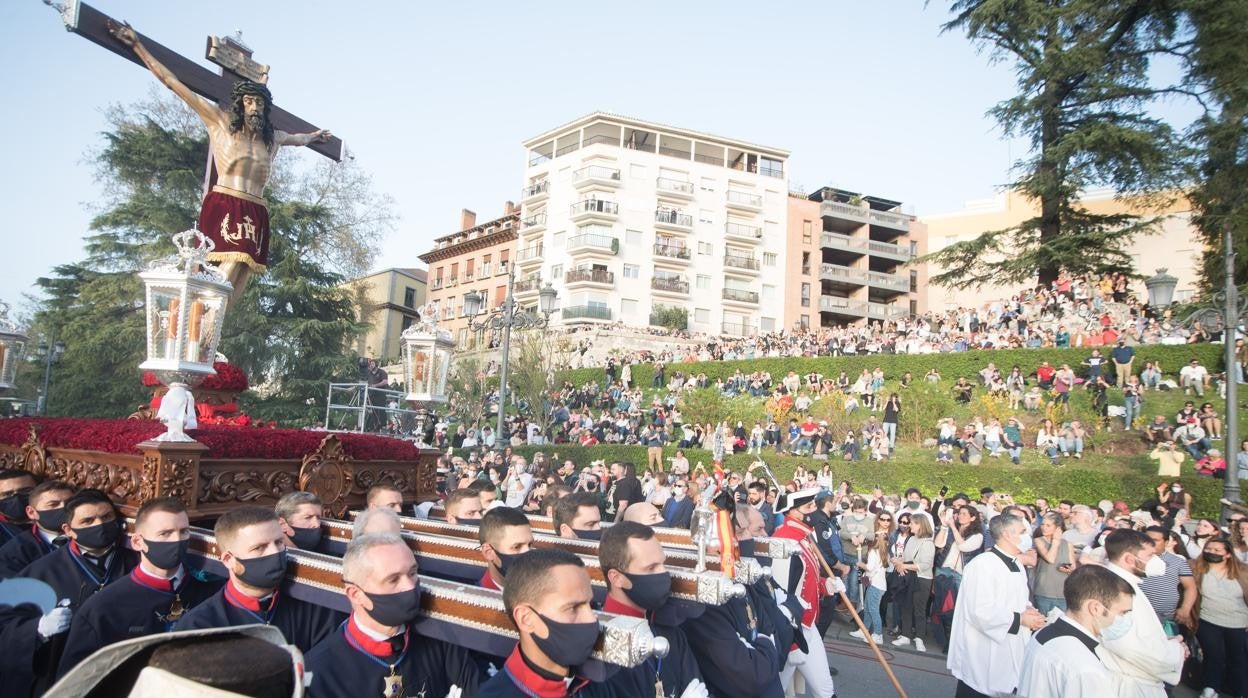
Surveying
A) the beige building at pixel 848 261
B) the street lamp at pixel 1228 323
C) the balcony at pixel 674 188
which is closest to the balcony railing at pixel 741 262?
the beige building at pixel 848 261

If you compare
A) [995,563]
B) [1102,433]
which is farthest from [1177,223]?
[995,563]

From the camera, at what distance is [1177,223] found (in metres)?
42.9

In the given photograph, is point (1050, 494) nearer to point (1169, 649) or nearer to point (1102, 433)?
point (1102, 433)

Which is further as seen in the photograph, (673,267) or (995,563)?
(673,267)

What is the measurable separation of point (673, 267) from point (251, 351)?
99.5 feet

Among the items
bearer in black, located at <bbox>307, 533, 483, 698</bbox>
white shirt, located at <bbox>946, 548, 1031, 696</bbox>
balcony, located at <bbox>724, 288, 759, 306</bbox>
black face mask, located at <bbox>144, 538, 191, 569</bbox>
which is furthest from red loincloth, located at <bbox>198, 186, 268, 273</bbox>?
balcony, located at <bbox>724, 288, 759, 306</bbox>

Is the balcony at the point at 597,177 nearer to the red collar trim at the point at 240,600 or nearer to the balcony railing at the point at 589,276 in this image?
the balcony railing at the point at 589,276

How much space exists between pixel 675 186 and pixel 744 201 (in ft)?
16.6

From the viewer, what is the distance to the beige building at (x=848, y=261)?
177 feet

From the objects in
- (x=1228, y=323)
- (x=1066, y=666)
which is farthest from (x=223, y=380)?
(x=1228, y=323)

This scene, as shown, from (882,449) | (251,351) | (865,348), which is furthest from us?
(865,348)

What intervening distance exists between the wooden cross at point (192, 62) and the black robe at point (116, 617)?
5.64 m

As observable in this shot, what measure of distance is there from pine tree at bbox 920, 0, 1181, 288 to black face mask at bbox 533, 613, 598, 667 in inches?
1038

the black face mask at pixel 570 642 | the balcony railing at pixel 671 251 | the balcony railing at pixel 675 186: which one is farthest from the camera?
the balcony railing at pixel 675 186
